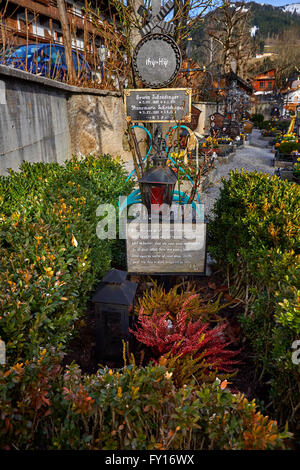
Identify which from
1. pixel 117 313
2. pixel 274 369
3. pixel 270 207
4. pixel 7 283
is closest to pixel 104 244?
pixel 117 313

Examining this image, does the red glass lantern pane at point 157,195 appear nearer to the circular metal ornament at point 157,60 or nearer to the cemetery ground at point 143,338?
the cemetery ground at point 143,338

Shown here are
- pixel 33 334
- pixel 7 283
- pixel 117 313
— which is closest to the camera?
pixel 33 334

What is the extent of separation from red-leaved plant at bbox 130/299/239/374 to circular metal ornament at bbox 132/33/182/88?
3.12m

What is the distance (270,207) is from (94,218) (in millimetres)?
2097

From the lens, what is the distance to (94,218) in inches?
145

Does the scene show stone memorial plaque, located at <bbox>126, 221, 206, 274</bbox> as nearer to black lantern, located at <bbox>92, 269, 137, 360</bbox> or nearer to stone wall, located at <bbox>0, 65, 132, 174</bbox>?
black lantern, located at <bbox>92, 269, 137, 360</bbox>

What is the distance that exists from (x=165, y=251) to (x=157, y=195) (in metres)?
0.73

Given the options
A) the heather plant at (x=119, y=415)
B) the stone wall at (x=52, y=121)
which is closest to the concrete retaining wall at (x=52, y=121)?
the stone wall at (x=52, y=121)

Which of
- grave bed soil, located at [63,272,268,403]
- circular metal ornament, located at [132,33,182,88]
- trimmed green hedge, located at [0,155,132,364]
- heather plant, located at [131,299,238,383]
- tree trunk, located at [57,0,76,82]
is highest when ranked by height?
tree trunk, located at [57,0,76,82]

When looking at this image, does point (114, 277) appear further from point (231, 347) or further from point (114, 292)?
point (231, 347)

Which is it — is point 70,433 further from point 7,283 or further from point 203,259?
point 203,259

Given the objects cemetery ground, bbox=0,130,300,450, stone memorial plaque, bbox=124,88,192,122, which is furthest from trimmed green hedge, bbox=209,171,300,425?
stone memorial plaque, bbox=124,88,192,122

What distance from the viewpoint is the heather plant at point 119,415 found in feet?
4.59

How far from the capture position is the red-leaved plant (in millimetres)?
2777
